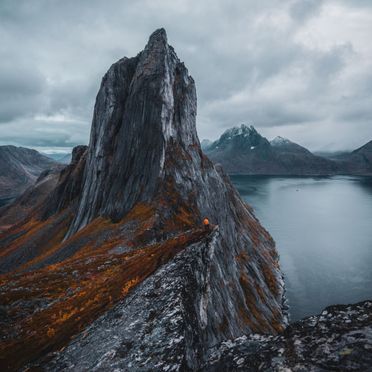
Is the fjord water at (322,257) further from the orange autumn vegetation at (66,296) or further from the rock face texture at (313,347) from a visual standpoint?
the rock face texture at (313,347)

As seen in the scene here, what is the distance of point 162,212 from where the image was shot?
5341 cm

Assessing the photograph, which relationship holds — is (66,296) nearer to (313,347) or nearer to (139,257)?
(139,257)

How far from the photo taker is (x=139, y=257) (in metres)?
26.2

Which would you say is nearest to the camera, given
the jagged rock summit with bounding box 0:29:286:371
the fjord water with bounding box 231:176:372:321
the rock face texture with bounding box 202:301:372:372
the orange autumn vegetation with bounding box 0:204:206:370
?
the rock face texture with bounding box 202:301:372:372

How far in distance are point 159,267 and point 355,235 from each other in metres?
141

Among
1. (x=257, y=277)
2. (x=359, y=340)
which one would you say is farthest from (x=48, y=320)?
(x=257, y=277)

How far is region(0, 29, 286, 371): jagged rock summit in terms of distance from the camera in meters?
14.2

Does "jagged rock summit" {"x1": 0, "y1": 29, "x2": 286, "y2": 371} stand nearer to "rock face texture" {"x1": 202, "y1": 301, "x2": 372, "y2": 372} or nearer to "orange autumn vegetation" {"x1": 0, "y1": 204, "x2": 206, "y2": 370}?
"orange autumn vegetation" {"x1": 0, "y1": 204, "x2": 206, "y2": 370}

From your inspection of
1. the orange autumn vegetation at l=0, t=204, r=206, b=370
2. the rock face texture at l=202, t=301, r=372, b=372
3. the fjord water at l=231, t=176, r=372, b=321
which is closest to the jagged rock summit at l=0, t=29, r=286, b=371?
the orange autumn vegetation at l=0, t=204, r=206, b=370

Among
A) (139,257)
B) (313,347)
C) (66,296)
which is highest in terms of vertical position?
(313,347)

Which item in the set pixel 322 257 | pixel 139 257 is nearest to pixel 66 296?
pixel 139 257

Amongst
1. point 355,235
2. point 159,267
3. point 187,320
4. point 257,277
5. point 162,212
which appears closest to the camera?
point 187,320

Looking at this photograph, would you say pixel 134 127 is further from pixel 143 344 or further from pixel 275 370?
pixel 275 370

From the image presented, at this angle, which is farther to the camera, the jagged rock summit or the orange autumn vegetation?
the orange autumn vegetation
